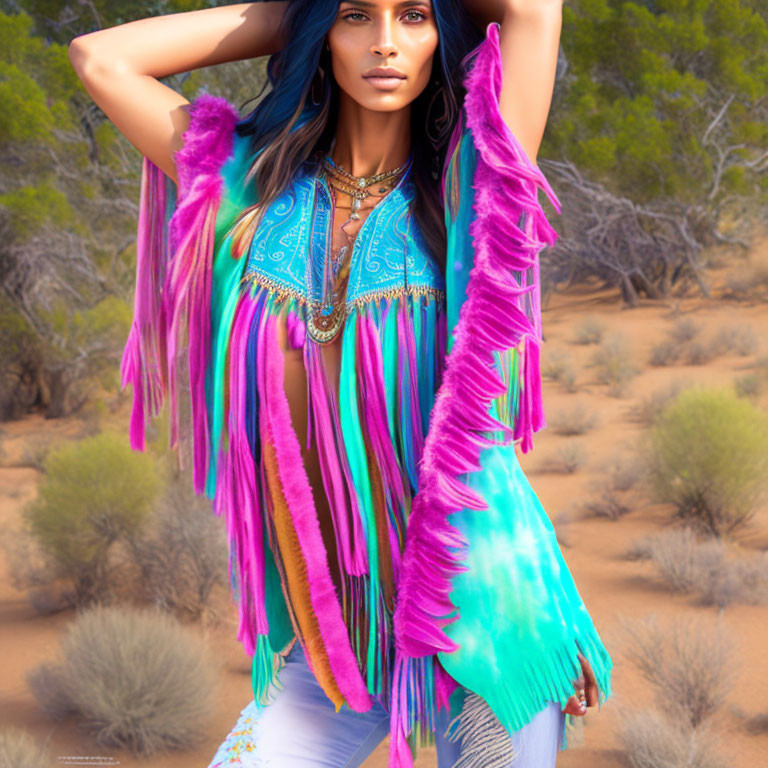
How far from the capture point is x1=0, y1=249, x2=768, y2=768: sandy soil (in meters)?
4.59

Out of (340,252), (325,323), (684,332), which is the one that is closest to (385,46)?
(340,252)

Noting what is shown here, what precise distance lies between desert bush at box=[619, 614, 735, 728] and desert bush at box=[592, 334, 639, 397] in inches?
236

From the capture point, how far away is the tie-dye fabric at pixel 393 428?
1660 mm

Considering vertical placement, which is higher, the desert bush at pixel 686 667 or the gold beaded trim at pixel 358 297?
the gold beaded trim at pixel 358 297

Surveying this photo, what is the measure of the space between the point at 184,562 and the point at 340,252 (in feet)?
14.7

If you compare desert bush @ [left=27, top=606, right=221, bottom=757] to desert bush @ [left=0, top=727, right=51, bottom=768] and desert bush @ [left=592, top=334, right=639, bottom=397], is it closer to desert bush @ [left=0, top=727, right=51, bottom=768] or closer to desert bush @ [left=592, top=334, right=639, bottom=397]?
desert bush @ [left=0, top=727, right=51, bottom=768]

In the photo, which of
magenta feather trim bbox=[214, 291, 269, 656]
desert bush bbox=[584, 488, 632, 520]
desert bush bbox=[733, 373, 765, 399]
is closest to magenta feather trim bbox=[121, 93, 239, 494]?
magenta feather trim bbox=[214, 291, 269, 656]

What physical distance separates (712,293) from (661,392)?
4.77m

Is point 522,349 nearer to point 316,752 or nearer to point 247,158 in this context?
point 247,158

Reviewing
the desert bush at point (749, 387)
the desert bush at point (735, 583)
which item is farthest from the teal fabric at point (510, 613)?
the desert bush at point (749, 387)

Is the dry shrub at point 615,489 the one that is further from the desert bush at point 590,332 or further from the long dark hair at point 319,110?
the long dark hair at point 319,110

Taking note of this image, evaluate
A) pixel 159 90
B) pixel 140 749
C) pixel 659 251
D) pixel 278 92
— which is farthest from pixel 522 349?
pixel 659 251

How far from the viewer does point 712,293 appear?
561 inches

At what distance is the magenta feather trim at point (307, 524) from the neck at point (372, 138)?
1.23 ft
